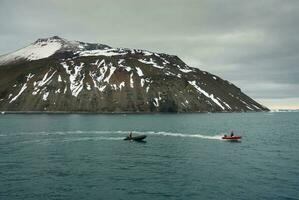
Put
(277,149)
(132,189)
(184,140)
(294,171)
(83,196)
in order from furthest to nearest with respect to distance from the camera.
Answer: (184,140)
(277,149)
(294,171)
(132,189)
(83,196)

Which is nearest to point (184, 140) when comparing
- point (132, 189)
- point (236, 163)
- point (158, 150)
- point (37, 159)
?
point (158, 150)

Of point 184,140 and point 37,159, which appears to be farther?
point 184,140

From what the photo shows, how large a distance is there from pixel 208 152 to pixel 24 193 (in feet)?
159

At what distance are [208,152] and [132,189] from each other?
39810 mm

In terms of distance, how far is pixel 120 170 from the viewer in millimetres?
67500

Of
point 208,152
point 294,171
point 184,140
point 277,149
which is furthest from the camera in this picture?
point 184,140

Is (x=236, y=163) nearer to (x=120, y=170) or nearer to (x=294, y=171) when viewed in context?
(x=294, y=171)

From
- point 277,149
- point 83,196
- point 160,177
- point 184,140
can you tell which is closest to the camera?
point 83,196

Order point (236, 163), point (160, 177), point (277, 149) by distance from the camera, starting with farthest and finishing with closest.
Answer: point (277, 149) < point (236, 163) < point (160, 177)

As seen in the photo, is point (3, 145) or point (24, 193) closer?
point (24, 193)

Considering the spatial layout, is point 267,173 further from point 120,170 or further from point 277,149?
point 277,149

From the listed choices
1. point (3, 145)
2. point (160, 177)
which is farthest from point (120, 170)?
point (3, 145)

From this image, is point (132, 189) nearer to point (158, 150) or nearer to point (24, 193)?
point (24, 193)

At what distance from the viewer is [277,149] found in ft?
321
